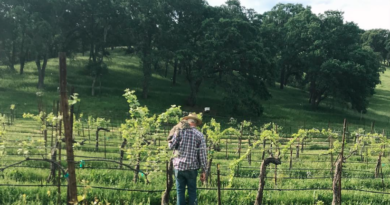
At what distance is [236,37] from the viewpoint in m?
25.9

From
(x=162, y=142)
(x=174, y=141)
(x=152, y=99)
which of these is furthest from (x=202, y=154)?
(x=152, y=99)

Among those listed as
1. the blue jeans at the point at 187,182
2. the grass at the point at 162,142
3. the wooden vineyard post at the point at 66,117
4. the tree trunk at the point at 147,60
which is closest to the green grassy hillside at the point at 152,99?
the grass at the point at 162,142

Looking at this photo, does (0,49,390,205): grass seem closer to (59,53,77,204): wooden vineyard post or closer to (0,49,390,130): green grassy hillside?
(0,49,390,130): green grassy hillside

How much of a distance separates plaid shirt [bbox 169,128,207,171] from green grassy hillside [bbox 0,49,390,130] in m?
15.7

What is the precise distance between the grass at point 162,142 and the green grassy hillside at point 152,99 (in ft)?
0.23

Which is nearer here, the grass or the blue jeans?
the blue jeans

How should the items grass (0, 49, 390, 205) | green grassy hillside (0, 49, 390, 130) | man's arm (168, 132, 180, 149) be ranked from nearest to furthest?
man's arm (168, 132, 180, 149), grass (0, 49, 390, 205), green grassy hillside (0, 49, 390, 130)

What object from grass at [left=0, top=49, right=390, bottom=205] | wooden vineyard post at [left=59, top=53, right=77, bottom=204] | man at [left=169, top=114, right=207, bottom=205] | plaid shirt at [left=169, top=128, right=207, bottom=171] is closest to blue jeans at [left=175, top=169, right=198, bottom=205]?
man at [left=169, top=114, right=207, bottom=205]

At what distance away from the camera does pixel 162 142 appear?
15164 millimetres

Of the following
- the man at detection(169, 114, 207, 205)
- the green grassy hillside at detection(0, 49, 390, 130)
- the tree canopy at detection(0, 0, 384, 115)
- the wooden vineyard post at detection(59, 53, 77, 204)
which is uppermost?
the tree canopy at detection(0, 0, 384, 115)

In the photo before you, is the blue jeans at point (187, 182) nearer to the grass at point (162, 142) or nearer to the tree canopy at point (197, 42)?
the grass at point (162, 142)

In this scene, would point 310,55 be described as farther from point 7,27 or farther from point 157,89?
point 7,27

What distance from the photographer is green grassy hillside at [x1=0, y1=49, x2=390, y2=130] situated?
2444 centimetres

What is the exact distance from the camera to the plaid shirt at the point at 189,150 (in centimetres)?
508
